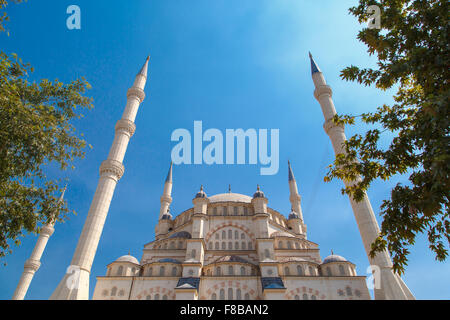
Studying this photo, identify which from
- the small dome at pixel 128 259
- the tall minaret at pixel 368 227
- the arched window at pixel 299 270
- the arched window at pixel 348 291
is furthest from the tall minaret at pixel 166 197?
the tall minaret at pixel 368 227

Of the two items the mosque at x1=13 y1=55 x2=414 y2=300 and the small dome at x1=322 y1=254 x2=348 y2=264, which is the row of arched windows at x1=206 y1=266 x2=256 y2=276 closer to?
the mosque at x1=13 y1=55 x2=414 y2=300

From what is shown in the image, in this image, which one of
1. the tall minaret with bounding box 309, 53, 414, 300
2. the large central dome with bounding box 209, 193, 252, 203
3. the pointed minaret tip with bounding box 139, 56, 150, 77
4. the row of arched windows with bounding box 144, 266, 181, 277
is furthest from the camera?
the large central dome with bounding box 209, 193, 252, 203

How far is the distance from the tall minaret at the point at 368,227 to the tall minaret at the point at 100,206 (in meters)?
18.8

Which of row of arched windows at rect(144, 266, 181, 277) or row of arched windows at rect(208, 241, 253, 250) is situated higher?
row of arched windows at rect(208, 241, 253, 250)

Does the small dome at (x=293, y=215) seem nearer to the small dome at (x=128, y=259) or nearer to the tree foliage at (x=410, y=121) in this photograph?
the small dome at (x=128, y=259)

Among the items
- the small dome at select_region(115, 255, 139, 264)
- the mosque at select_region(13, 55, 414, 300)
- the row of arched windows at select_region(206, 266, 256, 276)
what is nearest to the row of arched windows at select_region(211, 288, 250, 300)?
the mosque at select_region(13, 55, 414, 300)

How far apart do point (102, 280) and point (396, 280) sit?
78.0ft

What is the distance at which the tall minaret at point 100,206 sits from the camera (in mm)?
18391

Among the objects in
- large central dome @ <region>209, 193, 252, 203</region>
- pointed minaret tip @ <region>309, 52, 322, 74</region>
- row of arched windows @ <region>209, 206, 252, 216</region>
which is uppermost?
pointed minaret tip @ <region>309, 52, 322, 74</region>

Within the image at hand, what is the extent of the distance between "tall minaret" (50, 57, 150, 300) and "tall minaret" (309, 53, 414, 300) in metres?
18.8

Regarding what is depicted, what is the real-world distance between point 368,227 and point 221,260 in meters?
13.2

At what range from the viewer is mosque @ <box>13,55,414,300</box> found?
20.0 m

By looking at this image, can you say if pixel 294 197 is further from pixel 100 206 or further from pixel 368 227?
pixel 100 206
